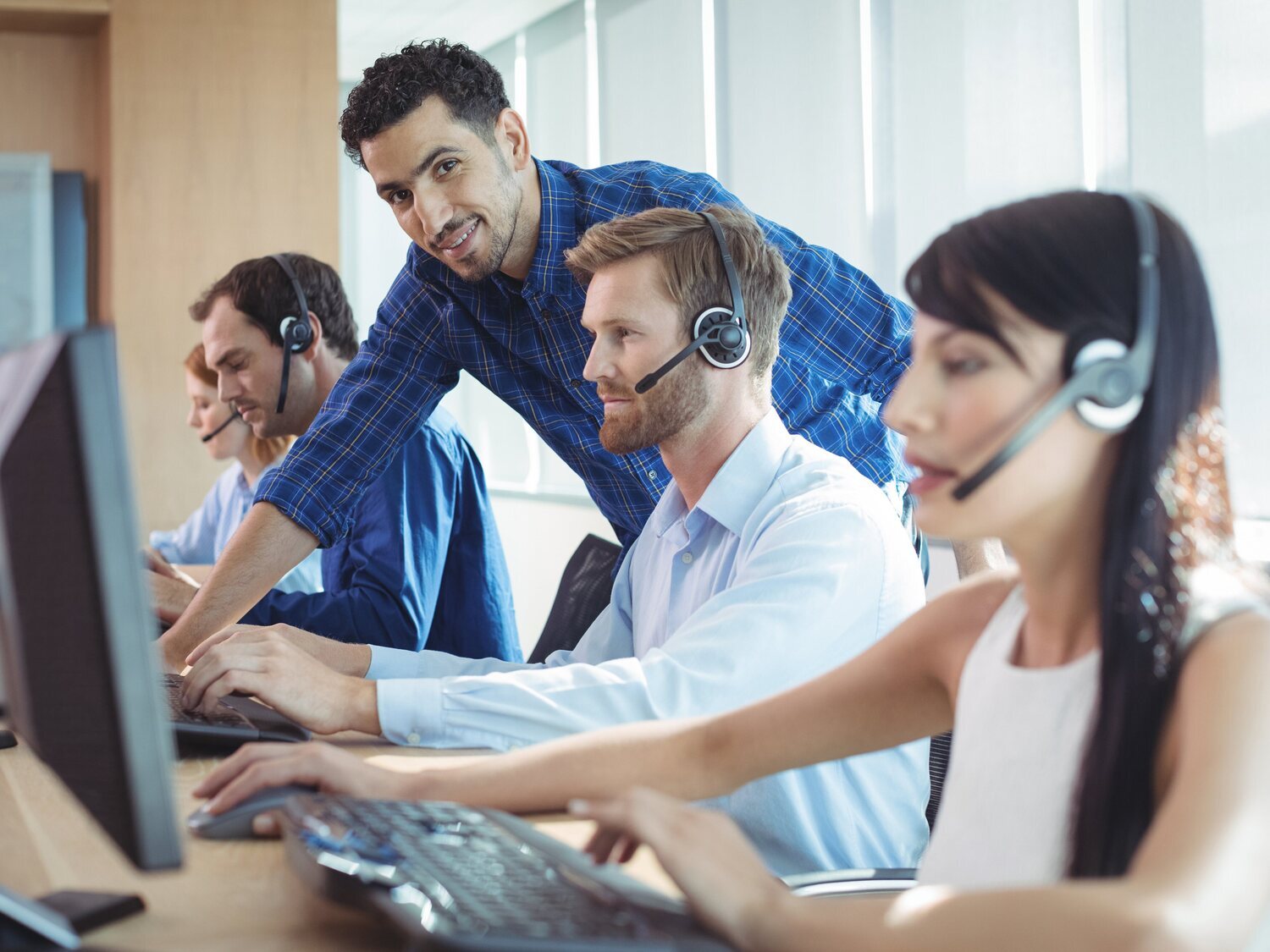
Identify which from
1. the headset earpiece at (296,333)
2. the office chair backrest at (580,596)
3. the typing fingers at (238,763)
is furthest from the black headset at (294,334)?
the typing fingers at (238,763)

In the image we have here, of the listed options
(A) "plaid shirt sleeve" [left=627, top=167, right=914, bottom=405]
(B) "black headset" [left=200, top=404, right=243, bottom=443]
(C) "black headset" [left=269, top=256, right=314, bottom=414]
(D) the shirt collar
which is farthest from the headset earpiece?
(D) the shirt collar

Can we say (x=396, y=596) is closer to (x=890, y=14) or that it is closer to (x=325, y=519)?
(x=325, y=519)

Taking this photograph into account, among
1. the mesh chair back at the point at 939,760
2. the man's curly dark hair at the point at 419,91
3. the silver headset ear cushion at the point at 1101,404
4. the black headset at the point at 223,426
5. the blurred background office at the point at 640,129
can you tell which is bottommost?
the mesh chair back at the point at 939,760

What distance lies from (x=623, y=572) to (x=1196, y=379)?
1.04 m

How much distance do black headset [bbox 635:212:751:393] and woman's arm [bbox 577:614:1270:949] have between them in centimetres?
94

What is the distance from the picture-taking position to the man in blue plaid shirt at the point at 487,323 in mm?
2012

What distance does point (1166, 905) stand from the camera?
2.02 ft

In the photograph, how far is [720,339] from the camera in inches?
64.9

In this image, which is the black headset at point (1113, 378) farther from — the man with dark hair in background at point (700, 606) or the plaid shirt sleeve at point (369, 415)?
the plaid shirt sleeve at point (369, 415)

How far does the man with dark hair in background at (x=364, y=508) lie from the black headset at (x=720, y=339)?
688 mm

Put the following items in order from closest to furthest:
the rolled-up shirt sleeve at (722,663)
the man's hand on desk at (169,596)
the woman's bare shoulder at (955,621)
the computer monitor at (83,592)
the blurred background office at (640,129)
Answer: the computer monitor at (83,592)
the woman's bare shoulder at (955,621)
the rolled-up shirt sleeve at (722,663)
the man's hand on desk at (169,596)
the blurred background office at (640,129)

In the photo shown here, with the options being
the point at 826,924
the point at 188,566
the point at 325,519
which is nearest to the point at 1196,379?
the point at 826,924

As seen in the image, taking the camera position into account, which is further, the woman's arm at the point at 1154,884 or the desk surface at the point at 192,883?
the desk surface at the point at 192,883

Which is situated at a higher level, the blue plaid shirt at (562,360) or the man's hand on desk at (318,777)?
the blue plaid shirt at (562,360)
